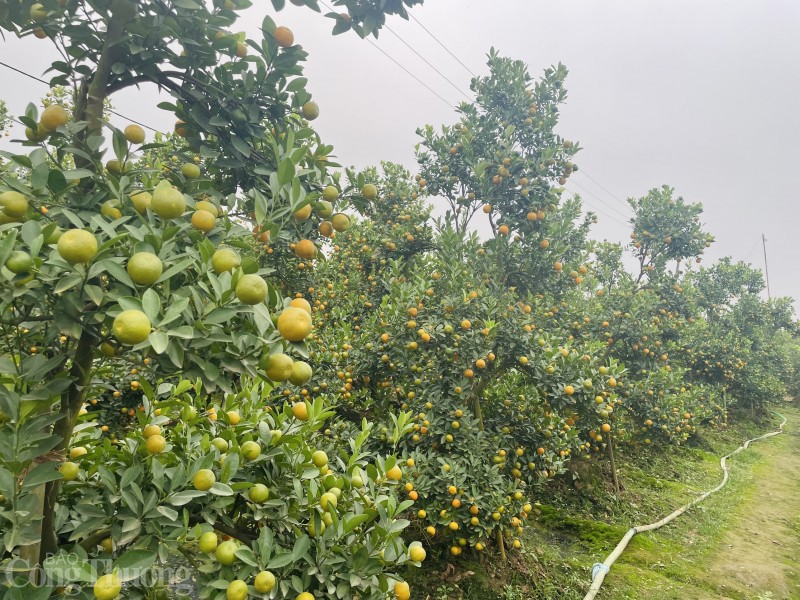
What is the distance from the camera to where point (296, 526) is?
1.73 meters

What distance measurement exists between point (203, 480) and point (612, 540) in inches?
206

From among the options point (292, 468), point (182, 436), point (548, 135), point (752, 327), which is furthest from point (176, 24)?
point (752, 327)

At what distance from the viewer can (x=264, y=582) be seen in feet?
4.65

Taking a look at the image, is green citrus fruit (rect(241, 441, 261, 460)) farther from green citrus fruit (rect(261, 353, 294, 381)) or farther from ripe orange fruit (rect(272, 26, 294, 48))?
ripe orange fruit (rect(272, 26, 294, 48))

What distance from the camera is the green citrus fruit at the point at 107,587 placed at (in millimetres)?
1118

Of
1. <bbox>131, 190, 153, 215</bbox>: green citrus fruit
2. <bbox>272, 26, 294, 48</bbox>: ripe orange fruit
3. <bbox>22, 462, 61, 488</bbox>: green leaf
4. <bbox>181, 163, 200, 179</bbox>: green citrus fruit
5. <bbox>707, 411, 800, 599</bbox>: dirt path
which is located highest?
<bbox>272, 26, 294, 48</bbox>: ripe orange fruit

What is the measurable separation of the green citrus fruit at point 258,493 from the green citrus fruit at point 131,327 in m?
0.86

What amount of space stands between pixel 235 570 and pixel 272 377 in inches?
28.0

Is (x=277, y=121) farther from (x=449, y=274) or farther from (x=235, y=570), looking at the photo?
(x=449, y=274)

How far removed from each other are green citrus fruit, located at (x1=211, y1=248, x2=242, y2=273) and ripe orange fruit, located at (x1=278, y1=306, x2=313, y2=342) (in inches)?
8.2

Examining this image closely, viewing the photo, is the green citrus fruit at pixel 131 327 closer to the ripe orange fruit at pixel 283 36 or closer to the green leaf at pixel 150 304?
the green leaf at pixel 150 304

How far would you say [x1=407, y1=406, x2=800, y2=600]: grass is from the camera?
3949mm

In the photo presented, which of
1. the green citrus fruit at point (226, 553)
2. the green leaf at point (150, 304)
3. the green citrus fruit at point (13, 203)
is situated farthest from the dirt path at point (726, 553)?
the green citrus fruit at point (13, 203)

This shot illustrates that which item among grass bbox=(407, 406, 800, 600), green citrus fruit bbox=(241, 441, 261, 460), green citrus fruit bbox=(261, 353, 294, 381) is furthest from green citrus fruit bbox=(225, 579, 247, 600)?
grass bbox=(407, 406, 800, 600)
